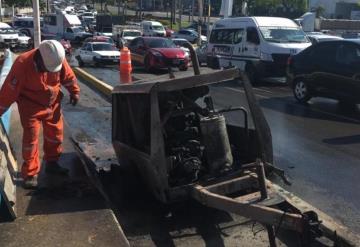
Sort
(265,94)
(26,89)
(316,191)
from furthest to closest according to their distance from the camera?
(265,94)
(316,191)
(26,89)

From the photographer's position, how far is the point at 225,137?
523 cm

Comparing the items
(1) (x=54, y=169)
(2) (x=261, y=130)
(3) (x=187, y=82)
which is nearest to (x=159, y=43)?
(1) (x=54, y=169)

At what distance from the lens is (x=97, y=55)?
2519cm

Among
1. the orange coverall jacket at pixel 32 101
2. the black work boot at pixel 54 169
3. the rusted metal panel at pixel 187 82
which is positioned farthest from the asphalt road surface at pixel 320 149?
the orange coverall jacket at pixel 32 101

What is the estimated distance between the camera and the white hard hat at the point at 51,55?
5.60 meters

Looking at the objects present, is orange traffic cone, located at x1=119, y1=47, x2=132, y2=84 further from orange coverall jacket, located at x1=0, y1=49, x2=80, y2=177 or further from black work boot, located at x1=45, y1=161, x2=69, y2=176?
orange coverall jacket, located at x1=0, y1=49, x2=80, y2=177

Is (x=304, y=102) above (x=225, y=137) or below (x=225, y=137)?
below

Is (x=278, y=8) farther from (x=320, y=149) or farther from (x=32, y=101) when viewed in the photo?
(x=32, y=101)

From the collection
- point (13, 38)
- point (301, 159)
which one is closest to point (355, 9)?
point (13, 38)

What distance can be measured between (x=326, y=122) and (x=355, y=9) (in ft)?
303

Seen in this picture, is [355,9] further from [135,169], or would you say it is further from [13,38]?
[135,169]

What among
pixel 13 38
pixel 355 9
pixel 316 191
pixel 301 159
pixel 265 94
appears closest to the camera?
pixel 316 191

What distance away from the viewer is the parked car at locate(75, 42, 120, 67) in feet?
82.9

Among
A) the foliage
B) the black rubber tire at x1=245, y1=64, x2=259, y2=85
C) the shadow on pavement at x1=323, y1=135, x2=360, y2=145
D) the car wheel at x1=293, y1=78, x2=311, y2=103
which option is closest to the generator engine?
the shadow on pavement at x1=323, y1=135, x2=360, y2=145
